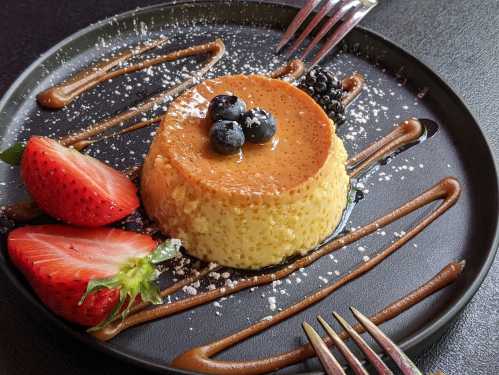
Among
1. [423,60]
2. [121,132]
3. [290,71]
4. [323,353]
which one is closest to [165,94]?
[121,132]

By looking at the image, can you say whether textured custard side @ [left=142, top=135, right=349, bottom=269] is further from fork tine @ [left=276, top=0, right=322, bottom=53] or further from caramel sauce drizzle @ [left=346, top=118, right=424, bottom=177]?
fork tine @ [left=276, top=0, right=322, bottom=53]

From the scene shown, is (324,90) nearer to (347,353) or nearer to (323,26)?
(323,26)

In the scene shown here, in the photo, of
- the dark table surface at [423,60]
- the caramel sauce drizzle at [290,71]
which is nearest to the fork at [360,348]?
the dark table surface at [423,60]

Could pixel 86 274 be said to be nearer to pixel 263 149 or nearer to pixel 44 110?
pixel 263 149

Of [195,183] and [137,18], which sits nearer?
[195,183]

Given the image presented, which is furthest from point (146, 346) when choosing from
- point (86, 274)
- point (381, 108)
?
point (381, 108)
